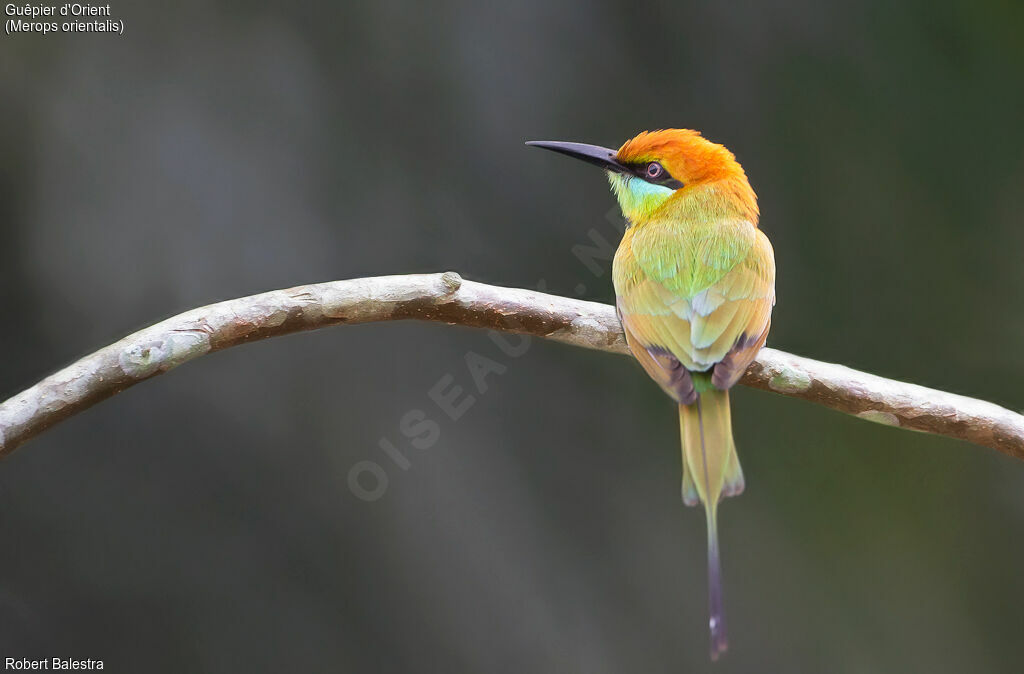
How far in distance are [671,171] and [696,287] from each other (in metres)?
0.40

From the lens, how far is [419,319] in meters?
1.87

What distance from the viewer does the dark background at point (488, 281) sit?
9.57 feet

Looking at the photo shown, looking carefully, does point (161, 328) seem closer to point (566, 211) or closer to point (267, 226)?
point (267, 226)

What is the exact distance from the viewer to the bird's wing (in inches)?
64.2

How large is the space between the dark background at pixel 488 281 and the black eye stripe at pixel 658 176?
1200mm

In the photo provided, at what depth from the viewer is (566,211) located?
3.32 meters

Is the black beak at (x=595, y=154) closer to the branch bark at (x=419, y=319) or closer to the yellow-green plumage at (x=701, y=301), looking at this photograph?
the yellow-green plumage at (x=701, y=301)

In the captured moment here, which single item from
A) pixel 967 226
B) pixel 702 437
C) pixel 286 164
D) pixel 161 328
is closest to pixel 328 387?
pixel 286 164

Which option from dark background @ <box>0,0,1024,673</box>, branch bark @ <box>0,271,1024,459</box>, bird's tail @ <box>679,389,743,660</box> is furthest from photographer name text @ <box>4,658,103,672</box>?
bird's tail @ <box>679,389,743,660</box>

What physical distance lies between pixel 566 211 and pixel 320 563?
4.83 ft

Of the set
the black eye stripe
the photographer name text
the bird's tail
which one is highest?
the black eye stripe

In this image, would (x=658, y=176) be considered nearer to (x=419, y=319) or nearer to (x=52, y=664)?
(x=419, y=319)

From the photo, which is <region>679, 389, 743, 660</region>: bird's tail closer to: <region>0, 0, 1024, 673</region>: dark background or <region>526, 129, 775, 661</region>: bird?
<region>526, 129, 775, 661</region>: bird

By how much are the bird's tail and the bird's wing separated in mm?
62
